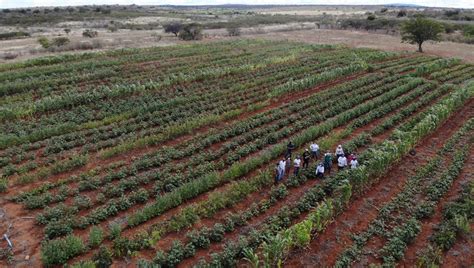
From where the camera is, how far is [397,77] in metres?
31.3

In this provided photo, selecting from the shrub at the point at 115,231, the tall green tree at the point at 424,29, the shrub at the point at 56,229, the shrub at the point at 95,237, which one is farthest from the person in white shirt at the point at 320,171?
the tall green tree at the point at 424,29

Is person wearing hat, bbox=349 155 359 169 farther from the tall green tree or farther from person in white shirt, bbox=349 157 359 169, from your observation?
the tall green tree

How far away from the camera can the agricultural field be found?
11.2m

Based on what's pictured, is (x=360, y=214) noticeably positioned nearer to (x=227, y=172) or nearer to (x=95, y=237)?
(x=227, y=172)

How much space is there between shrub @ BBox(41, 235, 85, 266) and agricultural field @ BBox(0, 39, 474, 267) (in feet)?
0.11

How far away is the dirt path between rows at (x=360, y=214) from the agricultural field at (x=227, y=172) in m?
0.06

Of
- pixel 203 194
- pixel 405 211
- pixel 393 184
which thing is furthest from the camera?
pixel 393 184

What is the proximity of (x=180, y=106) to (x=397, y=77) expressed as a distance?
18090mm

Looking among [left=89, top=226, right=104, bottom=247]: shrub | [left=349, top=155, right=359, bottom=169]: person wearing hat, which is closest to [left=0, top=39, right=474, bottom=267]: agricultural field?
[left=89, top=226, right=104, bottom=247]: shrub

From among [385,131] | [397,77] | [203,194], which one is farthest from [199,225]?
[397,77]

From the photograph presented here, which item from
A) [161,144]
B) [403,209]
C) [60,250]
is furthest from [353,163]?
[60,250]

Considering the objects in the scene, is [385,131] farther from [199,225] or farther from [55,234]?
[55,234]

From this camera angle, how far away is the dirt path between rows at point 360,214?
11.0 meters

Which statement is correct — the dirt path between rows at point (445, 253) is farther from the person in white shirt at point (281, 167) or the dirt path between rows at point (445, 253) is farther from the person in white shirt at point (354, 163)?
the person in white shirt at point (281, 167)
